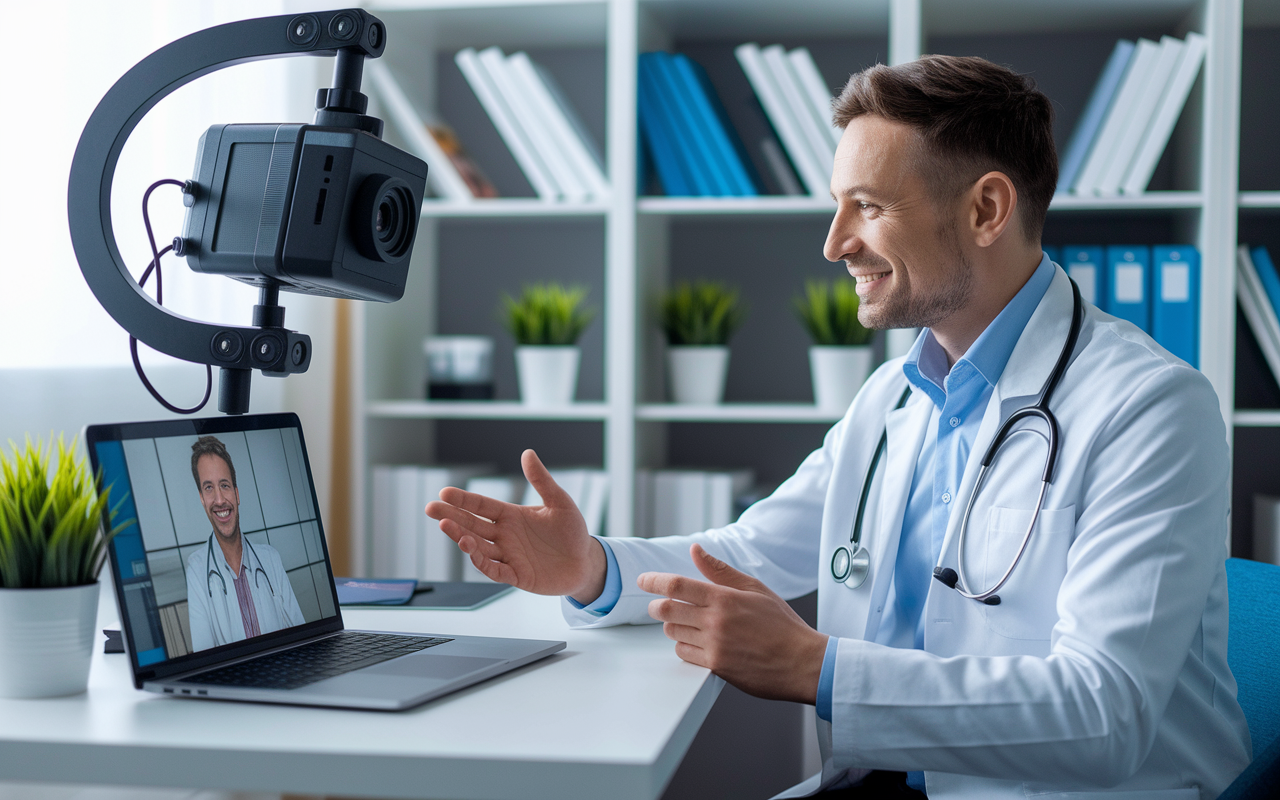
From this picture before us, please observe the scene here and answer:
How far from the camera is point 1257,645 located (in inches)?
44.0

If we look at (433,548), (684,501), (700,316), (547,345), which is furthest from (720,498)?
(433,548)

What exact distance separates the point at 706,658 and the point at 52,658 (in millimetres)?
529

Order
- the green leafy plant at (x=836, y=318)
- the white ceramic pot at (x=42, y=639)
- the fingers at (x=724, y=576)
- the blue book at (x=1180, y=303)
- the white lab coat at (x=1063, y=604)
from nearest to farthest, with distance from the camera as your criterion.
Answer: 1. the white ceramic pot at (x=42, y=639)
2. the white lab coat at (x=1063, y=604)
3. the fingers at (x=724, y=576)
4. the blue book at (x=1180, y=303)
5. the green leafy plant at (x=836, y=318)

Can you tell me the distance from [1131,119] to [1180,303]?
0.38m

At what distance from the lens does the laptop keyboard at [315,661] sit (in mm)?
804

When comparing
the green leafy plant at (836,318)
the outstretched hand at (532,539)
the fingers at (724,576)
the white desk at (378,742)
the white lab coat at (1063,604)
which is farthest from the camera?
the green leafy plant at (836,318)

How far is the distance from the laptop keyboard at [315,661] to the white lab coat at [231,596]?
0.09 feet

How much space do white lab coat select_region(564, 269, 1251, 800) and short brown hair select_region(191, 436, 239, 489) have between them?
397 millimetres

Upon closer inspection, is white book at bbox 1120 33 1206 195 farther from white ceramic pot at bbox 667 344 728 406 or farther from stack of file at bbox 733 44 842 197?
white ceramic pot at bbox 667 344 728 406

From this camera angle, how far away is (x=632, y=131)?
211 centimetres

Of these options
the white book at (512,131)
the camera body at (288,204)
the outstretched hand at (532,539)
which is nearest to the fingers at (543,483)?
the outstretched hand at (532,539)

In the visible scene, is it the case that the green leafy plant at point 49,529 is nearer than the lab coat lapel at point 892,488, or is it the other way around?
the green leafy plant at point 49,529

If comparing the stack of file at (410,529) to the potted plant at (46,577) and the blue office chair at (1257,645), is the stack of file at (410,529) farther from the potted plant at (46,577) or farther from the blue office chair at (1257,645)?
the blue office chair at (1257,645)

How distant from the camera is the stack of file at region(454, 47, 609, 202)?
2.18m
